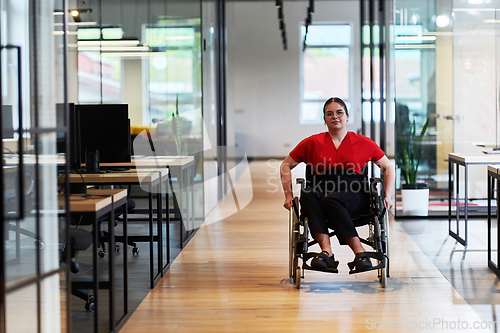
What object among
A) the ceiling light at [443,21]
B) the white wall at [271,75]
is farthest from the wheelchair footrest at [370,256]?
the white wall at [271,75]

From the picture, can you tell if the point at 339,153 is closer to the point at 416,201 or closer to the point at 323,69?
the point at 416,201

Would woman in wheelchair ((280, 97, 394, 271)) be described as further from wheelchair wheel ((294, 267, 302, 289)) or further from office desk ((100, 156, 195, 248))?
office desk ((100, 156, 195, 248))

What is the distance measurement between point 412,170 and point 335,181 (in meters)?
2.55

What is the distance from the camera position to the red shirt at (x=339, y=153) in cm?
339

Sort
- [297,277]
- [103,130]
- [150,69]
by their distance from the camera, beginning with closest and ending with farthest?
1. [297,277]
2. [103,130]
3. [150,69]

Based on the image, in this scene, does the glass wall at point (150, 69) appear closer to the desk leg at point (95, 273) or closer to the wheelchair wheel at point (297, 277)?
the wheelchair wheel at point (297, 277)

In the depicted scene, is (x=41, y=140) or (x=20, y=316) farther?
(x=20, y=316)

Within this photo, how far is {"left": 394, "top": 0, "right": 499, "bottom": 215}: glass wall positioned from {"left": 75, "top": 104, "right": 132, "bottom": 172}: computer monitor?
3147mm

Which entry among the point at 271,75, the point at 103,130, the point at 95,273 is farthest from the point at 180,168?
the point at 271,75

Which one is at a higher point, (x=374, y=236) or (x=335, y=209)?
(x=335, y=209)

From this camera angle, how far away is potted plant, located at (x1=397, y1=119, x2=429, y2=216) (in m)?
5.56

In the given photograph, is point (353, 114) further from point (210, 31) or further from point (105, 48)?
point (105, 48)

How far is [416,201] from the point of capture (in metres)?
5.55

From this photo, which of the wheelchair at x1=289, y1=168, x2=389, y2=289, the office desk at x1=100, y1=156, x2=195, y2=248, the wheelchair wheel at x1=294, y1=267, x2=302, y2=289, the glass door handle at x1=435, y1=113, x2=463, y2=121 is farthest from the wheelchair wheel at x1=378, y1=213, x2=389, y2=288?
the glass door handle at x1=435, y1=113, x2=463, y2=121
